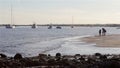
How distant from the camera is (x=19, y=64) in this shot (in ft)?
64.4

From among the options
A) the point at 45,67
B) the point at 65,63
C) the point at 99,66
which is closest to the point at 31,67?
the point at 45,67

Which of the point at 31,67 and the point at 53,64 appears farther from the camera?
the point at 53,64

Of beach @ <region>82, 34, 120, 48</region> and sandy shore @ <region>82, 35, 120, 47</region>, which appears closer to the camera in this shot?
beach @ <region>82, 34, 120, 48</region>

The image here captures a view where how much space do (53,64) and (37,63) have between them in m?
0.93

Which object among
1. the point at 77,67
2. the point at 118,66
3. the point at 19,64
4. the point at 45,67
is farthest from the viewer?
the point at 19,64

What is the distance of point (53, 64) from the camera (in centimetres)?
2000

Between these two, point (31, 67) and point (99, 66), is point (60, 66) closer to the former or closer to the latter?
point (31, 67)

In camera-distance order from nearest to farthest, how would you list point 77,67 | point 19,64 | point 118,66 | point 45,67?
point 118,66 < point 77,67 < point 45,67 < point 19,64

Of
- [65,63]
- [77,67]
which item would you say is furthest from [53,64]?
[77,67]

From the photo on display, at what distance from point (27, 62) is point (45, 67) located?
212cm

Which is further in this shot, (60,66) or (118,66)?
(60,66)

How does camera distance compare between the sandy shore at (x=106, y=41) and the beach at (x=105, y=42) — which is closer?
the beach at (x=105, y=42)

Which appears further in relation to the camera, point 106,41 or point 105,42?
point 106,41

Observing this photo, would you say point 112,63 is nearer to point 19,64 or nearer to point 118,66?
point 118,66
